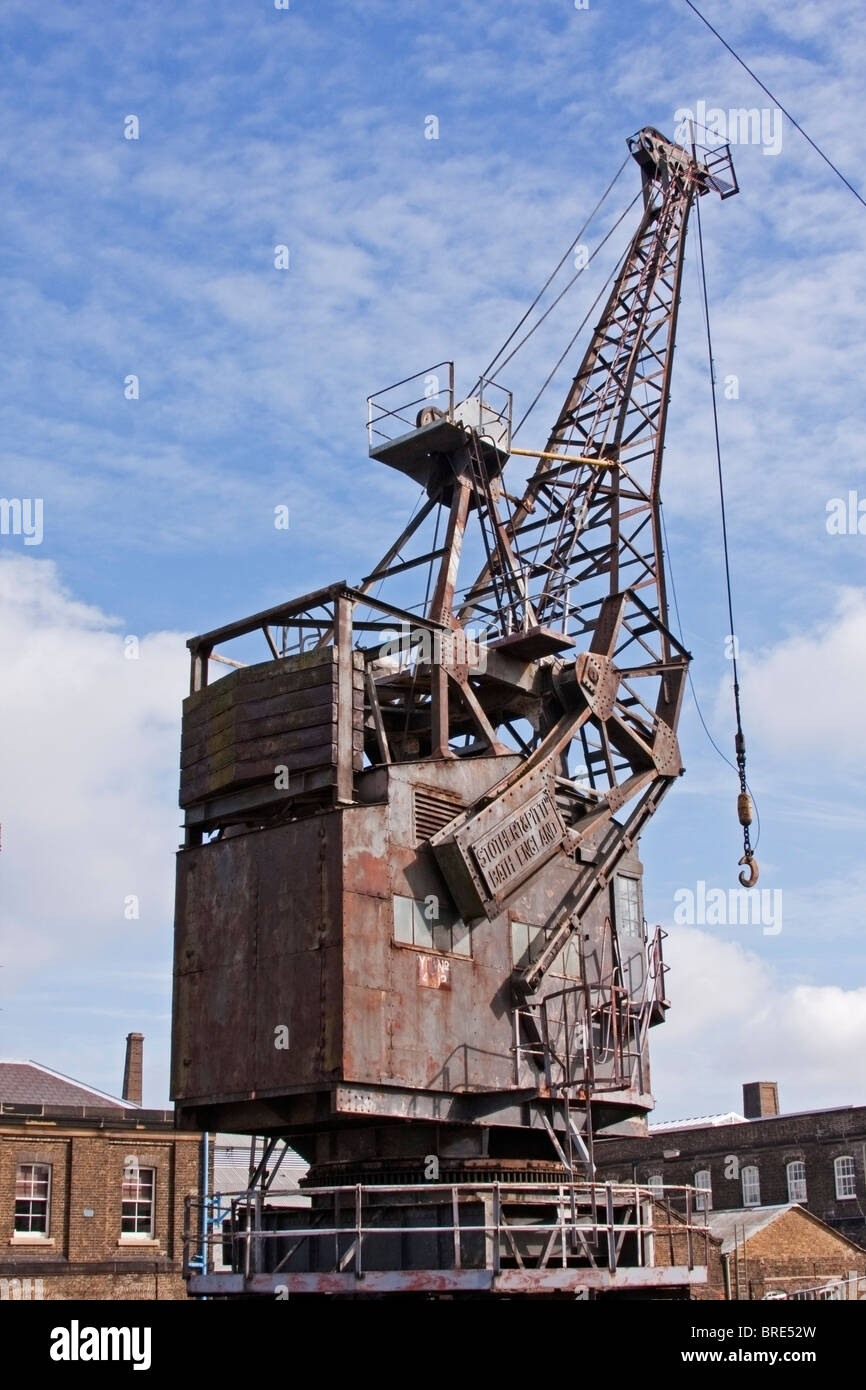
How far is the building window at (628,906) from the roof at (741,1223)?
20360 mm

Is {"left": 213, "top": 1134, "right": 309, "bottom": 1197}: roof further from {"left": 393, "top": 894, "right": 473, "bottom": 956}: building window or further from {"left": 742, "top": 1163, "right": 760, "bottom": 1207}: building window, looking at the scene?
{"left": 393, "top": 894, "right": 473, "bottom": 956}: building window

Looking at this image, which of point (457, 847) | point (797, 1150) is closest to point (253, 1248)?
point (457, 847)

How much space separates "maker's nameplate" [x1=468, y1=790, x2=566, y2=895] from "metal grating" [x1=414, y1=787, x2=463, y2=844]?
21.1 inches

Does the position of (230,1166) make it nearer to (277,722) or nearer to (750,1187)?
(750,1187)

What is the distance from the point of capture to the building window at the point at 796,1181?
1984 inches

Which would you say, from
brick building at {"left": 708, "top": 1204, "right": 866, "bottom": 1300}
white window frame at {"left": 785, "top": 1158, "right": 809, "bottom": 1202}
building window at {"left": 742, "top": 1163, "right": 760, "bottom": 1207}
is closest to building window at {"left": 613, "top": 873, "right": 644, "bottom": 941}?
brick building at {"left": 708, "top": 1204, "right": 866, "bottom": 1300}

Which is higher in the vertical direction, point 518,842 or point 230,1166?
point 518,842

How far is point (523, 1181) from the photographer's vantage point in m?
19.2

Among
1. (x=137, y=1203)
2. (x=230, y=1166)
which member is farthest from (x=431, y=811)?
(x=230, y=1166)

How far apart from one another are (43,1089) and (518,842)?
82.1ft

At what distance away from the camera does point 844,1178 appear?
4931 centimetres

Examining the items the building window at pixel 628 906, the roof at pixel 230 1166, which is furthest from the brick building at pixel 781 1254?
the building window at pixel 628 906

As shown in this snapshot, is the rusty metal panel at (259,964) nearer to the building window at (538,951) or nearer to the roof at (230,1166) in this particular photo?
the building window at (538,951)
